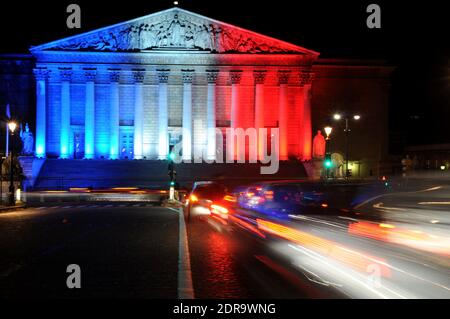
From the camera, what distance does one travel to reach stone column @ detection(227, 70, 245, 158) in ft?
229

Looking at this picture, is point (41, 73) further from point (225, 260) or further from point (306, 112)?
point (225, 260)

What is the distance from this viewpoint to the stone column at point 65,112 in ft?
224

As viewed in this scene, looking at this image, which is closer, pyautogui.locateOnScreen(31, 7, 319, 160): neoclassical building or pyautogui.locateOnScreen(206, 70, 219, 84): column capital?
pyautogui.locateOnScreen(31, 7, 319, 160): neoclassical building

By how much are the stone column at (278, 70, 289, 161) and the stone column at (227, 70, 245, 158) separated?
170 inches

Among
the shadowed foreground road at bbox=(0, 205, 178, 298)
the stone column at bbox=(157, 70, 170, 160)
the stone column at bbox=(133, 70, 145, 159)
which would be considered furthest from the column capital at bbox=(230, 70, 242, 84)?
the shadowed foreground road at bbox=(0, 205, 178, 298)

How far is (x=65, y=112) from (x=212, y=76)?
1613 centimetres

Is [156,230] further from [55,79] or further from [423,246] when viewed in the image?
[55,79]

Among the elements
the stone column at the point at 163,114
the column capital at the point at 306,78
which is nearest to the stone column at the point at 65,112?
the stone column at the point at 163,114

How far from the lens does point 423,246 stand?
14.4m

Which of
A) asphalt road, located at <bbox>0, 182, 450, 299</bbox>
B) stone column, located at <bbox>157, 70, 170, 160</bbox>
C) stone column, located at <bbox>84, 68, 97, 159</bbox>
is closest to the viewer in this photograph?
asphalt road, located at <bbox>0, 182, 450, 299</bbox>

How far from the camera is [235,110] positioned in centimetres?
7050

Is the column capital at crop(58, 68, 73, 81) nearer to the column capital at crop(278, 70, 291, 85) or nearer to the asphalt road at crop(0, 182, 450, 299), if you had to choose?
the column capital at crop(278, 70, 291, 85)

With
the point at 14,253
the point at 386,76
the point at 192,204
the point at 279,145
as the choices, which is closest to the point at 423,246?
the point at 14,253

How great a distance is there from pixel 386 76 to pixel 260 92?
53.7ft
